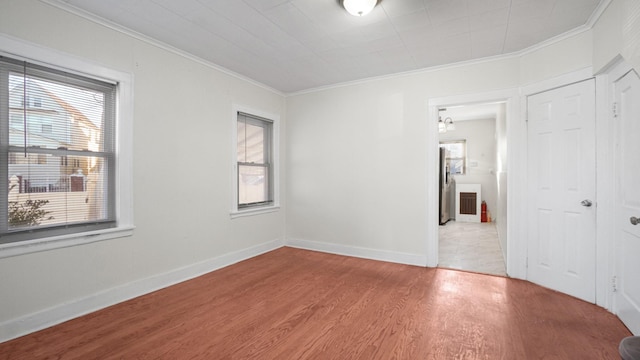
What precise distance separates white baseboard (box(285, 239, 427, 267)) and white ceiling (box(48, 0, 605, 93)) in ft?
8.60

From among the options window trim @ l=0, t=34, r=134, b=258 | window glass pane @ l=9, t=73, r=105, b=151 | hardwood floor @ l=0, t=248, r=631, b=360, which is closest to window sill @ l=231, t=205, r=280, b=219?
hardwood floor @ l=0, t=248, r=631, b=360

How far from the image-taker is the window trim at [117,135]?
2238 mm

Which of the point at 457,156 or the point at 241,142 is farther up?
the point at 457,156

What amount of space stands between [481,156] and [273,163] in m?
6.13

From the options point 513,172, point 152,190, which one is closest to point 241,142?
point 152,190

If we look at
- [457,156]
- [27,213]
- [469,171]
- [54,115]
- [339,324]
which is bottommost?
[339,324]

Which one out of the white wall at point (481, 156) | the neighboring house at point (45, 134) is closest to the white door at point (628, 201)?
the neighboring house at point (45, 134)

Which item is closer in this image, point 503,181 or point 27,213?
point 27,213

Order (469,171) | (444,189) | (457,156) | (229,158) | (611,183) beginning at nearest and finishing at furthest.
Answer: (611,183) → (229,158) → (444,189) → (469,171) → (457,156)

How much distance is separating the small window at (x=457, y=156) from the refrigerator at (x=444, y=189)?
0.13 meters

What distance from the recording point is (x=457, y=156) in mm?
8352

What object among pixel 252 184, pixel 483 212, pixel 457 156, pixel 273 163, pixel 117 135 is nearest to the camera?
pixel 117 135

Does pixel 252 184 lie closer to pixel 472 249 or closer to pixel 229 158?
pixel 229 158

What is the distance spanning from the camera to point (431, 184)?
12.8 ft
